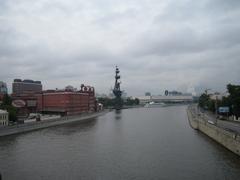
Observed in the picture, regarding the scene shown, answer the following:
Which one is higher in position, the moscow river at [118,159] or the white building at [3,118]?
the white building at [3,118]

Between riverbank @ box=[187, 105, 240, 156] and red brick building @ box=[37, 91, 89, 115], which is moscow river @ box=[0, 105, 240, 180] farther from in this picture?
red brick building @ box=[37, 91, 89, 115]

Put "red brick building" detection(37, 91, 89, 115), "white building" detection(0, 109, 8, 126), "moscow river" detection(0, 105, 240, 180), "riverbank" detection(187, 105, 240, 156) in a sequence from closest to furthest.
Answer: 1. "moscow river" detection(0, 105, 240, 180)
2. "riverbank" detection(187, 105, 240, 156)
3. "white building" detection(0, 109, 8, 126)
4. "red brick building" detection(37, 91, 89, 115)

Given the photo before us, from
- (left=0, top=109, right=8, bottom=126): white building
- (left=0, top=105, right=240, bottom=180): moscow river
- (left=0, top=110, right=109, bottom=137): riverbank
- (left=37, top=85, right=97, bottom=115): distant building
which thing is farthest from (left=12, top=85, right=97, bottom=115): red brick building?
(left=0, top=105, right=240, bottom=180): moscow river

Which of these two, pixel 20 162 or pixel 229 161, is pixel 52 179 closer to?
pixel 20 162

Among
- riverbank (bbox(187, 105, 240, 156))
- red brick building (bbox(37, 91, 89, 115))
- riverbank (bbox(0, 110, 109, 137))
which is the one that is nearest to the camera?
riverbank (bbox(187, 105, 240, 156))

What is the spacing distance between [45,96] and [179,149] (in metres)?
64.2

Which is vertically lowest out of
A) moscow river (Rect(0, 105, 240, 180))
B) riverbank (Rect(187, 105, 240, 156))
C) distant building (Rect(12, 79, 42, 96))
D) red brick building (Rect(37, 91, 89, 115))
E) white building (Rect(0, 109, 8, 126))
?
moscow river (Rect(0, 105, 240, 180))

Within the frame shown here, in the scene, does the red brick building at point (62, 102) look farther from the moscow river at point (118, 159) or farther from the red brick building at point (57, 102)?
the moscow river at point (118, 159)

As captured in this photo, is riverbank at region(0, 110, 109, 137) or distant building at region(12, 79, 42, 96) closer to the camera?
riverbank at region(0, 110, 109, 137)

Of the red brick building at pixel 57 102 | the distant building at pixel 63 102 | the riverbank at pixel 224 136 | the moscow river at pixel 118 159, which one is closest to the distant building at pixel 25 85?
the red brick building at pixel 57 102

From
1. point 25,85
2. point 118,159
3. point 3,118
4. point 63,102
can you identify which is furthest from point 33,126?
point 25,85

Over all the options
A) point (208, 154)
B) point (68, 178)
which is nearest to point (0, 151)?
point (68, 178)

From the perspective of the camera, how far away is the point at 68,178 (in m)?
20.5

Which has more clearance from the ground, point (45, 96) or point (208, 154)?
point (45, 96)
